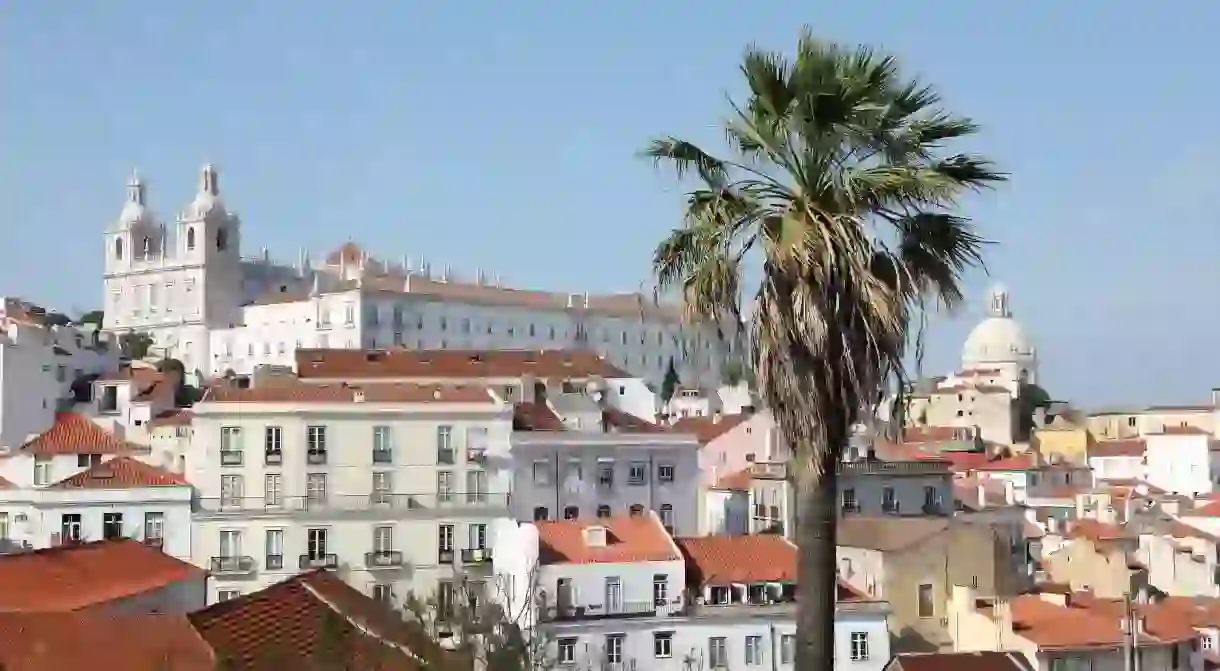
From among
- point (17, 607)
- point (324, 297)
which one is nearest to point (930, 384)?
point (324, 297)

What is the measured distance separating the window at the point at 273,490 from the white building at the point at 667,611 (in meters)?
9.86

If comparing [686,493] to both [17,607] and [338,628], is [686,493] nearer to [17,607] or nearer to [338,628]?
[17,607]

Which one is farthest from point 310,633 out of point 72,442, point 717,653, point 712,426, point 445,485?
point 712,426

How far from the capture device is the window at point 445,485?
45094 millimetres

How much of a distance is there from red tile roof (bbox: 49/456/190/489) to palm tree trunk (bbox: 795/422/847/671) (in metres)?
37.1

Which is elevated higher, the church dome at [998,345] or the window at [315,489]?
the church dome at [998,345]

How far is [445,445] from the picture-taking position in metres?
45.6

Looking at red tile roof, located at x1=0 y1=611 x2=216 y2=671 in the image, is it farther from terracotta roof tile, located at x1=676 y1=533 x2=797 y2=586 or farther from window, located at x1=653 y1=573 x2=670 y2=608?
terracotta roof tile, located at x1=676 y1=533 x2=797 y2=586

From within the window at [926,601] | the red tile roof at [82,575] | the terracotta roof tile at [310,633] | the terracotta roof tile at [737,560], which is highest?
the terracotta roof tile at [310,633]

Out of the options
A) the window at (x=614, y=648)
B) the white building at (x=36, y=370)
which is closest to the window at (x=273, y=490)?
the window at (x=614, y=648)

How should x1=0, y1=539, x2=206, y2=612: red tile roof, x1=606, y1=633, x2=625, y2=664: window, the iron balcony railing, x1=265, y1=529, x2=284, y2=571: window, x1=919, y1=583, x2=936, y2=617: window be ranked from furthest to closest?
1. the iron balcony railing
2. x1=265, y1=529, x2=284, y2=571: window
3. x1=919, y1=583, x2=936, y2=617: window
4. x1=606, y1=633, x2=625, y2=664: window
5. x1=0, y1=539, x2=206, y2=612: red tile roof

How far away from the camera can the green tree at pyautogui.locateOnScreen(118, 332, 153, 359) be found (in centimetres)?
12900

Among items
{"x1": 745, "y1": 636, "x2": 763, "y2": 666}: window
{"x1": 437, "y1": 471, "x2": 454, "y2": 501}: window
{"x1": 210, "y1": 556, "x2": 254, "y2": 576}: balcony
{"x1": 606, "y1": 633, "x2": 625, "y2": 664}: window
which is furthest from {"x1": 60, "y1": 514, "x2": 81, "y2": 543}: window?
{"x1": 745, "y1": 636, "x2": 763, "y2": 666}: window

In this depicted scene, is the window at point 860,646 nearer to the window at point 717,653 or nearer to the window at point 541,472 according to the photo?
the window at point 717,653
